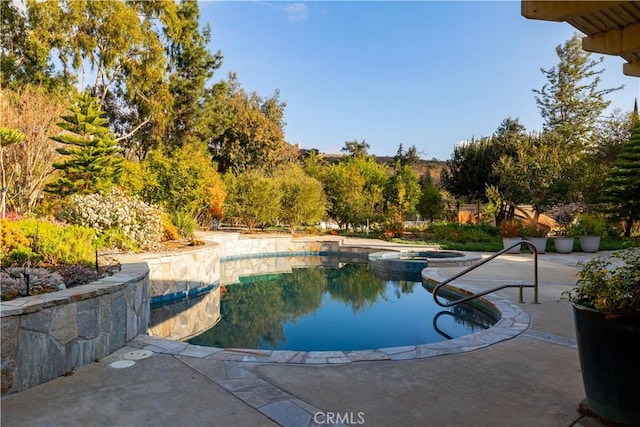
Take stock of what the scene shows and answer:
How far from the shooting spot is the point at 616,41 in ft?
7.77

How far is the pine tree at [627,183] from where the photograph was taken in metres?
13.2

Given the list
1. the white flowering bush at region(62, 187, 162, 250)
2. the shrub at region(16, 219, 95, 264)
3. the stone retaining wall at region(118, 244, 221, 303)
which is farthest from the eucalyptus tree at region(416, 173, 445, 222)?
the shrub at region(16, 219, 95, 264)

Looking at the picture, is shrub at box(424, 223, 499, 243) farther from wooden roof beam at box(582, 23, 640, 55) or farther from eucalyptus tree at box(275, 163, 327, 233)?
wooden roof beam at box(582, 23, 640, 55)

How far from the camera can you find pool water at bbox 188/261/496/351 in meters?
5.43

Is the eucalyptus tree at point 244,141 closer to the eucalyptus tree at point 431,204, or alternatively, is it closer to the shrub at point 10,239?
the eucalyptus tree at point 431,204

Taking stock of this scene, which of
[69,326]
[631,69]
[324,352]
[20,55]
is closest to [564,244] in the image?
[631,69]

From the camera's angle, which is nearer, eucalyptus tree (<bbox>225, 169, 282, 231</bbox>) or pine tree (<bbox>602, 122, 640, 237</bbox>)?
pine tree (<bbox>602, 122, 640, 237</bbox>)

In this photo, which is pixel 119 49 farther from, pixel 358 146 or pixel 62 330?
pixel 358 146

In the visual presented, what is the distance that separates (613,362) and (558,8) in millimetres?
1821

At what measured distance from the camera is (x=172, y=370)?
126 inches

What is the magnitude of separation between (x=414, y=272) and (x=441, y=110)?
10729mm

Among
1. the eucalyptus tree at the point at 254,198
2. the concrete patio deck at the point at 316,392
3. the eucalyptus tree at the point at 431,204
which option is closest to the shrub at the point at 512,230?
the eucalyptus tree at the point at 431,204

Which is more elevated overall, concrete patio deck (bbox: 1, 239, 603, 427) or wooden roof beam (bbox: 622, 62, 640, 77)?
wooden roof beam (bbox: 622, 62, 640, 77)

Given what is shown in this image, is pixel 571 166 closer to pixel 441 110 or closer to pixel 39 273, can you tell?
pixel 441 110
